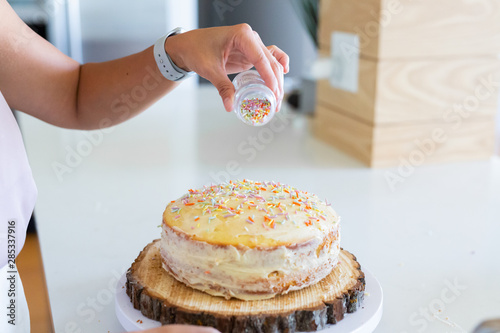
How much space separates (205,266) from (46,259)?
0.44 meters

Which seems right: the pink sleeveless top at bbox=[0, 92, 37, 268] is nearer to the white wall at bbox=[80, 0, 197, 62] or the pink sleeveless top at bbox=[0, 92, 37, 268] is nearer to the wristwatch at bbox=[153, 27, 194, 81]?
the wristwatch at bbox=[153, 27, 194, 81]

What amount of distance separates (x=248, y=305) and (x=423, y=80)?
1.15 metres

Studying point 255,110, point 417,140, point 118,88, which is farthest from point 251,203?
point 417,140

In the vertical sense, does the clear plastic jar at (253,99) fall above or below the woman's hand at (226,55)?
below

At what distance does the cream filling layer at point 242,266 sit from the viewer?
74cm

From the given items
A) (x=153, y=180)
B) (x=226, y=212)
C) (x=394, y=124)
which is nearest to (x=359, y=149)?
(x=394, y=124)

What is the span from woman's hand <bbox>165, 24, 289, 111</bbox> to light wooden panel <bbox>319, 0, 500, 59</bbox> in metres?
0.75

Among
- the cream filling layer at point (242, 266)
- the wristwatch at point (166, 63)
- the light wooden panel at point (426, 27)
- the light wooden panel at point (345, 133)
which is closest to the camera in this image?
the cream filling layer at point (242, 266)

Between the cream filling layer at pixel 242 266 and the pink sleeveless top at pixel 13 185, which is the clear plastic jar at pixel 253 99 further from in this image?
the pink sleeveless top at pixel 13 185

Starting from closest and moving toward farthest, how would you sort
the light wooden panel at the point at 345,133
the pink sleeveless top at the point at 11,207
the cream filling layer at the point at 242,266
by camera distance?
the cream filling layer at the point at 242,266, the pink sleeveless top at the point at 11,207, the light wooden panel at the point at 345,133

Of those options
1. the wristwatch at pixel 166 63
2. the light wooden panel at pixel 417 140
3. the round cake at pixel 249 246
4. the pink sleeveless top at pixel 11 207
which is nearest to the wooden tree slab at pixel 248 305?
the round cake at pixel 249 246

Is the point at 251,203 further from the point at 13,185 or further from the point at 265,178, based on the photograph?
the point at 265,178

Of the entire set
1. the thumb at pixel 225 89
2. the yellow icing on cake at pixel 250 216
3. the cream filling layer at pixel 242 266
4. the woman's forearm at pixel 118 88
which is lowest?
→ the cream filling layer at pixel 242 266

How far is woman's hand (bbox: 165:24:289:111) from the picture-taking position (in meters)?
0.84
